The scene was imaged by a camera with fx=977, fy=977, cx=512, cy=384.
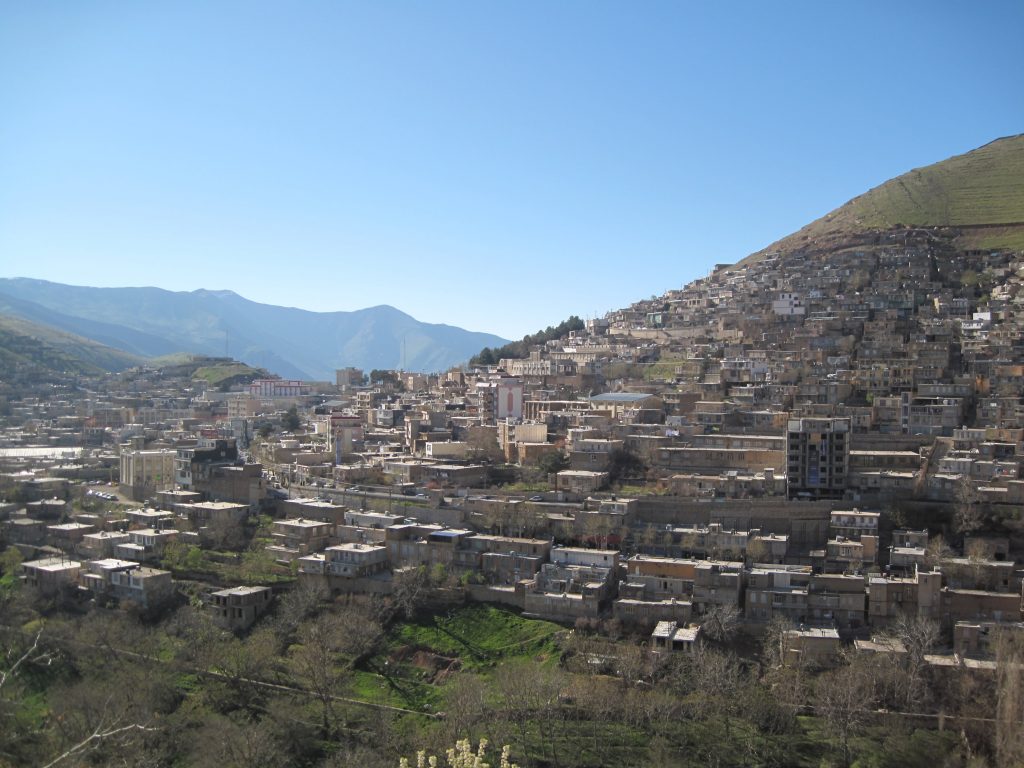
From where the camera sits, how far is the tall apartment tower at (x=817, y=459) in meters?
21.6

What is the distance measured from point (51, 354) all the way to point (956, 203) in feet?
172

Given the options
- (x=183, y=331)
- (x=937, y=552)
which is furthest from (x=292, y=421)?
(x=183, y=331)

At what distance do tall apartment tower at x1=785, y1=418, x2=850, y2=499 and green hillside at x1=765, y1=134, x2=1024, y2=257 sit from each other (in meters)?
24.9

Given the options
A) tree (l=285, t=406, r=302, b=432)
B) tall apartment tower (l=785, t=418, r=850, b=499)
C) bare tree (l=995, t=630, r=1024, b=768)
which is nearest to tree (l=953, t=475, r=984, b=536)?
tall apartment tower (l=785, t=418, r=850, b=499)

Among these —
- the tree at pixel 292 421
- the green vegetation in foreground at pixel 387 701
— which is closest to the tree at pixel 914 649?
the green vegetation in foreground at pixel 387 701

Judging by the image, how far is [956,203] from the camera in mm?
49781

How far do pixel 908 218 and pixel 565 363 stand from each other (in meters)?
21.4

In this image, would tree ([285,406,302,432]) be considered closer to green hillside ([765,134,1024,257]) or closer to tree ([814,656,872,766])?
green hillside ([765,134,1024,257])

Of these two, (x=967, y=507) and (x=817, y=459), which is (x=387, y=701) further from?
(x=967, y=507)

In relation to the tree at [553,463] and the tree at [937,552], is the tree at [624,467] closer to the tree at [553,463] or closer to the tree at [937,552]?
the tree at [553,463]

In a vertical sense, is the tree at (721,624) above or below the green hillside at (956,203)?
below

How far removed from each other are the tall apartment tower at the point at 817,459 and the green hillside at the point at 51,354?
43.8 meters

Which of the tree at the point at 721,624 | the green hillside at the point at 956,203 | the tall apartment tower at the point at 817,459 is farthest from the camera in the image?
the green hillside at the point at 956,203

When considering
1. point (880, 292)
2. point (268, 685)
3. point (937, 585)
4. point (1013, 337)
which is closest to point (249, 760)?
point (268, 685)
